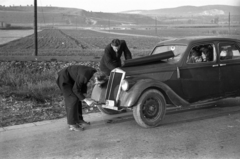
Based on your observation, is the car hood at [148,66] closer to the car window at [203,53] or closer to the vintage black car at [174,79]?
the vintage black car at [174,79]

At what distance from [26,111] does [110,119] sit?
192 cm

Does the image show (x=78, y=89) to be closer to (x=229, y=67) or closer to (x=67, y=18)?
(x=229, y=67)

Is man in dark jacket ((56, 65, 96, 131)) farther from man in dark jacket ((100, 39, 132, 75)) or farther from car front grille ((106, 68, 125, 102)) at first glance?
man in dark jacket ((100, 39, 132, 75))

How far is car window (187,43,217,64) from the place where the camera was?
22.0 ft

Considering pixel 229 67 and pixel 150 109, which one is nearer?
pixel 150 109

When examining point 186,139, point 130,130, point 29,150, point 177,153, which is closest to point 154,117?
point 130,130

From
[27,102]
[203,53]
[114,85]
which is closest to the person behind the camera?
[114,85]

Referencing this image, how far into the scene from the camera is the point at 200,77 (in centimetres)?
666

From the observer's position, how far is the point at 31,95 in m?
8.35

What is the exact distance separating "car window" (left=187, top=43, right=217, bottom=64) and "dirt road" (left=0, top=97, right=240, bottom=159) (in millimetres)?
1158

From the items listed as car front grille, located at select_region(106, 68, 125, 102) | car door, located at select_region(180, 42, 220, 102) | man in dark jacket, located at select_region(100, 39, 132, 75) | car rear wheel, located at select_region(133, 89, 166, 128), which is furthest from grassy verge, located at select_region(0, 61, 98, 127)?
car door, located at select_region(180, 42, 220, 102)

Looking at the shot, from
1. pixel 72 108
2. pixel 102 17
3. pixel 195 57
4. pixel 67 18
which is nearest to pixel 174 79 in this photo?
pixel 195 57

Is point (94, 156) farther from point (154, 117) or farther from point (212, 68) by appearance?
point (212, 68)

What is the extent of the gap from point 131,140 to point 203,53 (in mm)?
2618
